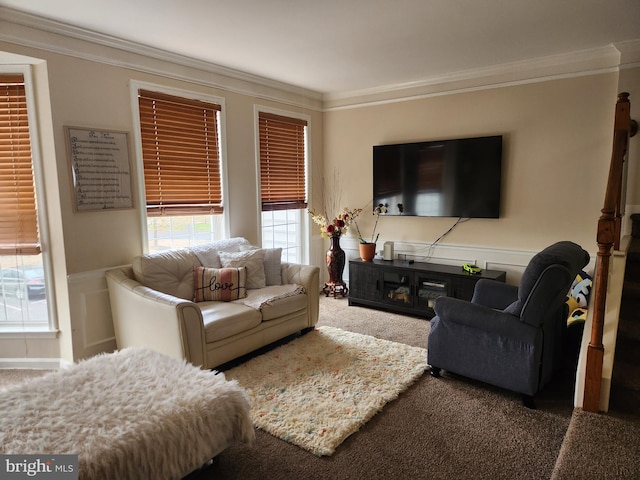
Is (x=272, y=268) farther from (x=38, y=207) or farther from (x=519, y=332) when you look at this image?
(x=519, y=332)

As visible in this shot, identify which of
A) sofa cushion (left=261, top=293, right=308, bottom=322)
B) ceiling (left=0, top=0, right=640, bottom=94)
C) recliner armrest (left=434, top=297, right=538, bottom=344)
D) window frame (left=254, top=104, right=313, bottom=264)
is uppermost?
ceiling (left=0, top=0, right=640, bottom=94)

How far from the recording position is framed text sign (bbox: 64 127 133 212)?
10.4 ft

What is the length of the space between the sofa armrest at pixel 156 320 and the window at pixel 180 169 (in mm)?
746

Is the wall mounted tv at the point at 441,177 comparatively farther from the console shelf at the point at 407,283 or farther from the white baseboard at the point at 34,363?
the white baseboard at the point at 34,363

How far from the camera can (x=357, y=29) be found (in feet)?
10.2

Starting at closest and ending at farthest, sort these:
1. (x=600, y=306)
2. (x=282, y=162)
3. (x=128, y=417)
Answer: (x=128, y=417) → (x=600, y=306) → (x=282, y=162)

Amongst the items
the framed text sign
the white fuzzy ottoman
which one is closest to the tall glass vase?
the framed text sign

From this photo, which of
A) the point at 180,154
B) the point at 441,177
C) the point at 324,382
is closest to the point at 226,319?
the point at 324,382

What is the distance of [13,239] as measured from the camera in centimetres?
329

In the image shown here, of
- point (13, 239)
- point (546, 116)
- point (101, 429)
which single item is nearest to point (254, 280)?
point (13, 239)

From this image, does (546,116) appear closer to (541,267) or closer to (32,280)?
(541,267)

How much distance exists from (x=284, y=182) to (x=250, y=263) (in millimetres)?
1572

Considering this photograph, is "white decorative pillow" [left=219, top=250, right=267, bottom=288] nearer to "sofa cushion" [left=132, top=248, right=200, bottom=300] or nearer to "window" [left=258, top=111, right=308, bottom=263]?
"sofa cushion" [left=132, top=248, right=200, bottom=300]

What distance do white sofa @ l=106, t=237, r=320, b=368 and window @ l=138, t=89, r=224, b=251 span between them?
35 cm
